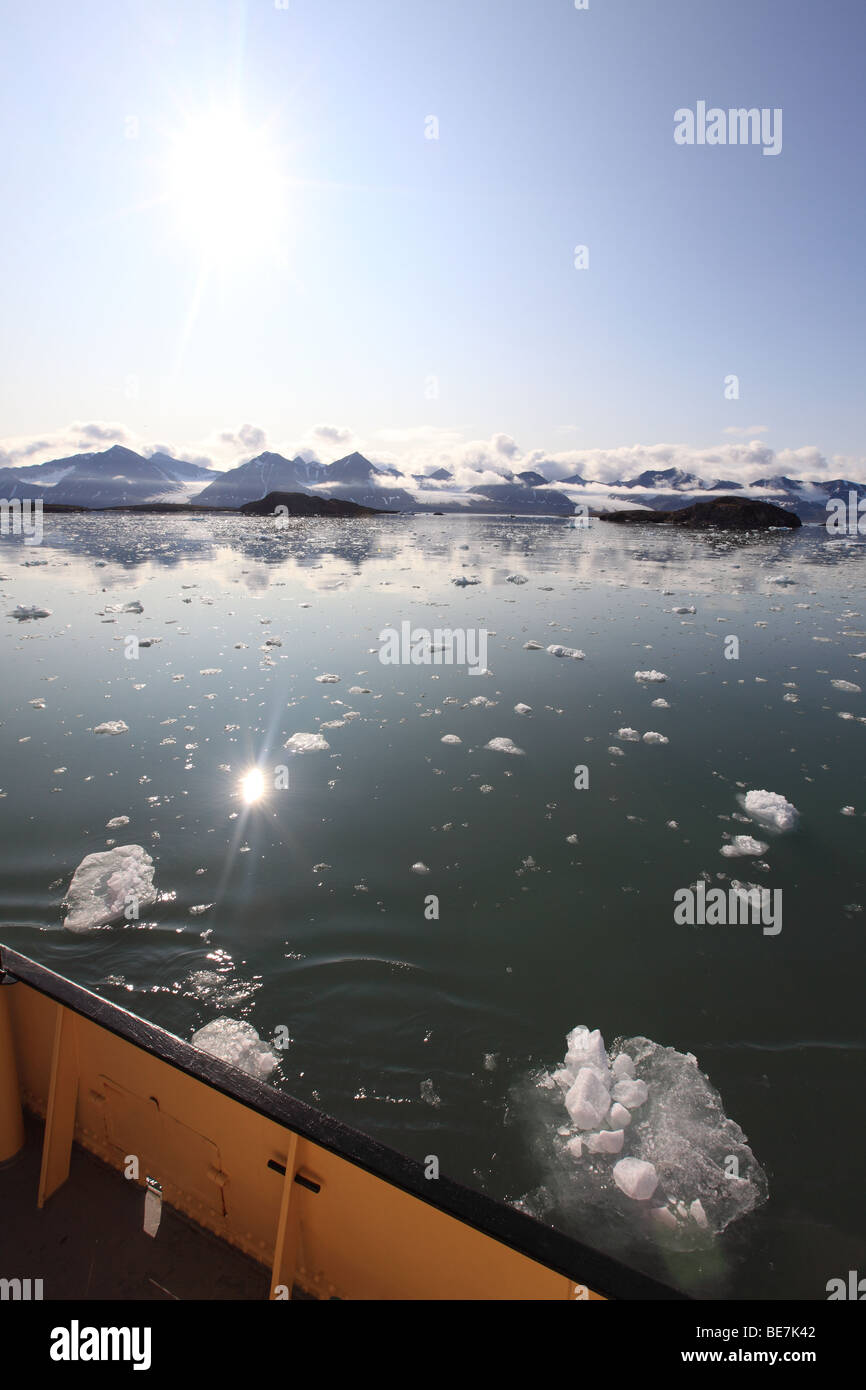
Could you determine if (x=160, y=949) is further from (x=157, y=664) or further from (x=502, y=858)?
(x=157, y=664)

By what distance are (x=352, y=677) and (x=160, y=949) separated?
6.97m

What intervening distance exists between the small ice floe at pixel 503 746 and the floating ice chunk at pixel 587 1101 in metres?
4.68

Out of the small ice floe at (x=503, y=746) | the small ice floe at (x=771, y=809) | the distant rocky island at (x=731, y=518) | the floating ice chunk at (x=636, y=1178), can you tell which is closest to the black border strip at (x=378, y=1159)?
the floating ice chunk at (x=636, y=1178)

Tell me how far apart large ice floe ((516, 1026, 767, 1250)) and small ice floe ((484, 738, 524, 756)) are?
4.42m

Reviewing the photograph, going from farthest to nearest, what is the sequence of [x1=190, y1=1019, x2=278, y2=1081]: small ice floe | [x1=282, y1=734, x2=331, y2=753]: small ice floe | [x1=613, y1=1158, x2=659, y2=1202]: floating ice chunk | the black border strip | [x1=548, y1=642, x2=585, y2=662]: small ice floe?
[x1=548, y1=642, x2=585, y2=662]: small ice floe
[x1=282, y1=734, x2=331, y2=753]: small ice floe
[x1=190, y1=1019, x2=278, y2=1081]: small ice floe
[x1=613, y1=1158, x2=659, y2=1202]: floating ice chunk
the black border strip

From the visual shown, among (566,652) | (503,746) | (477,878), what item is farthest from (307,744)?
(566,652)

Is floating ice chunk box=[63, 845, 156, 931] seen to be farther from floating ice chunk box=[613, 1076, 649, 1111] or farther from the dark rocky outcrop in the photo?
the dark rocky outcrop

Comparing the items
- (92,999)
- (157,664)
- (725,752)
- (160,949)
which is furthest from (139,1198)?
(157,664)

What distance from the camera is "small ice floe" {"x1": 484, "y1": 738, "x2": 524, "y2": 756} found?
8.01 metres

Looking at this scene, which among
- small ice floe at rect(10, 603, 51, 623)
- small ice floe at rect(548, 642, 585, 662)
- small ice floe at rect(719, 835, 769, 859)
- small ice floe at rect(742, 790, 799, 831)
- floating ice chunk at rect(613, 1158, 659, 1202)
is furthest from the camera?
small ice floe at rect(10, 603, 51, 623)

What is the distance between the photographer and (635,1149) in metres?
3.30

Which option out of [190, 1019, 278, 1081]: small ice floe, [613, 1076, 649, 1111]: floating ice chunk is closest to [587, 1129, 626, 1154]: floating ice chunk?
[613, 1076, 649, 1111]: floating ice chunk

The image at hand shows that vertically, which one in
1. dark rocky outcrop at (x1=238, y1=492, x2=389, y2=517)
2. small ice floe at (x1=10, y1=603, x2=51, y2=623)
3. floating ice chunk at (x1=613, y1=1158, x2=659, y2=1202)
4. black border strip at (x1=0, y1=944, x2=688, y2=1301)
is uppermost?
dark rocky outcrop at (x1=238, y1=492, x2=389, y2=517)

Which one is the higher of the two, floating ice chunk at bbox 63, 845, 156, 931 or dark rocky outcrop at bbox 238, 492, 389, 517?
dark rocky outcrop at bbox 238, 492, 389, 517
